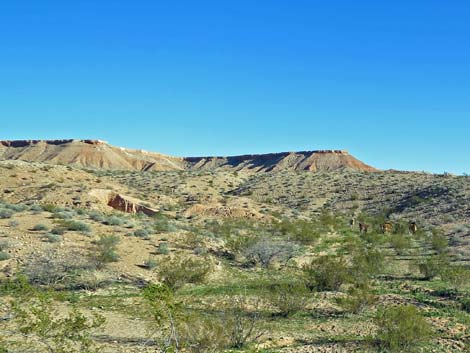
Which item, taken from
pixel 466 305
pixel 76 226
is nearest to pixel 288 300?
pixel 466 305

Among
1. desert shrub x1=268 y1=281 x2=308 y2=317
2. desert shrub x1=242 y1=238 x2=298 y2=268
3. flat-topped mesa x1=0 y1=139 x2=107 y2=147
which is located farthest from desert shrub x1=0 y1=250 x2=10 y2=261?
flat-topped mesa x1=0 y1=139 x2=107 y2=147

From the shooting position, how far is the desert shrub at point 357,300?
15.8 m

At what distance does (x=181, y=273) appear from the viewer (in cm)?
1880

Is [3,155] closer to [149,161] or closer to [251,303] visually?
[149,161]

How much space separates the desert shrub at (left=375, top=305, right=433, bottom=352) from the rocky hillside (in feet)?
320

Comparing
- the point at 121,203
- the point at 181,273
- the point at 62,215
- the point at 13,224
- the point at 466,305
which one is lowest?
the point at 466,305

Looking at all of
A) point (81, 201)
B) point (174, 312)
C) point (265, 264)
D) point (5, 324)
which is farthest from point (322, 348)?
point (81, 201)

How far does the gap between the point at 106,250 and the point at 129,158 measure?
350 feet

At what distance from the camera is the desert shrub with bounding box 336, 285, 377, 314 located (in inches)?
620

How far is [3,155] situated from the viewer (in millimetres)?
116000

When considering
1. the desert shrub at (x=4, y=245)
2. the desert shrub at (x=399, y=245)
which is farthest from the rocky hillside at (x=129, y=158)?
the desert shrub at (x=4, y=245)

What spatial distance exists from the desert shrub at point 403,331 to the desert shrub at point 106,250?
11685 mm

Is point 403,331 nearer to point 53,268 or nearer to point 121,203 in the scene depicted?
point 53,268

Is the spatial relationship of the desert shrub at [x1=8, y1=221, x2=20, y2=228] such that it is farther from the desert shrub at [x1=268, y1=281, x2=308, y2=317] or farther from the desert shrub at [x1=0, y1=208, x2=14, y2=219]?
the desert shrub at [x1=268, y1=281, x2=308, y2=317]
